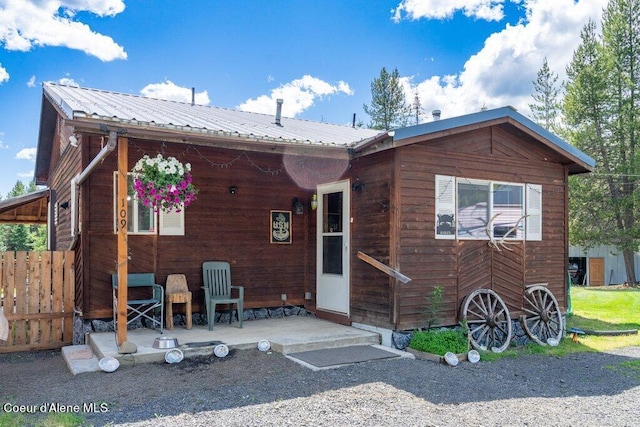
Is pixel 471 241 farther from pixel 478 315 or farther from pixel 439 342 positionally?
pixel 439 342

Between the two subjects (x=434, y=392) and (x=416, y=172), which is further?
(x=416, y=172)

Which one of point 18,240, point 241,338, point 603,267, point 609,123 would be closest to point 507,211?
point 241,338

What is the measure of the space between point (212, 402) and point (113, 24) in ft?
46.0

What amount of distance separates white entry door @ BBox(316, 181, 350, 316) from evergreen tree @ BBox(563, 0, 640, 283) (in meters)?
14.1

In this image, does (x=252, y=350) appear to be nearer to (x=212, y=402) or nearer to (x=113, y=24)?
(x=212, y=402)

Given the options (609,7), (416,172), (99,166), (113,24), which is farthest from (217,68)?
(609,7)

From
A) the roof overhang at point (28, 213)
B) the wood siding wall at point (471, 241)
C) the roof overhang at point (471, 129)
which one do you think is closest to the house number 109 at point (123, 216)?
the roof overhang at point (471, 129)

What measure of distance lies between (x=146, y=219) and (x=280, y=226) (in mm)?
2030

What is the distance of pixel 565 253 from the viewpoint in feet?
25.2

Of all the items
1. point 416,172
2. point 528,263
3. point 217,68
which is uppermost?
point 217,68

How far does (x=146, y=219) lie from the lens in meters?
6.66

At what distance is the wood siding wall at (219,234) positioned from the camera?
6363mm

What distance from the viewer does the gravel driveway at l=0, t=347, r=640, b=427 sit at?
3.70 m

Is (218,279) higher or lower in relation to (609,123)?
lower
